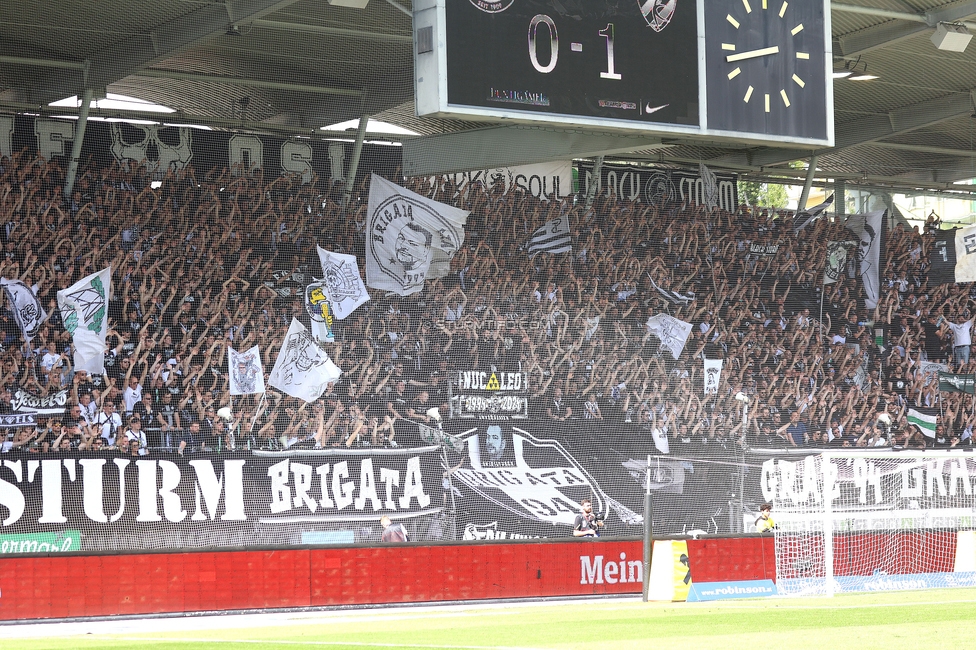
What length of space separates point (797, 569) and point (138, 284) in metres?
11.0

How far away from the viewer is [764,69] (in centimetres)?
1464

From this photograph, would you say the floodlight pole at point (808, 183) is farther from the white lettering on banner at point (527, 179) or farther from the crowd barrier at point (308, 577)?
the crowd barrier at point (308, 577)

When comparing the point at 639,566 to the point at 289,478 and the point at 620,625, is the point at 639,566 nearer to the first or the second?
the point at 289,478

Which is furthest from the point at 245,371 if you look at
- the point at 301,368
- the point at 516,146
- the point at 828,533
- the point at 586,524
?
the point at 828,533

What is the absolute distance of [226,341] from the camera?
2088cm

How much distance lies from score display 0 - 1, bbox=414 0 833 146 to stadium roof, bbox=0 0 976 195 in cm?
118

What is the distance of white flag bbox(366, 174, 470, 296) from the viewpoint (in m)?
23.0

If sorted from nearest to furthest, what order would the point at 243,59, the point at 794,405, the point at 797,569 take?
the point at 797,569 → the point at 243,59 → the point at 794,405

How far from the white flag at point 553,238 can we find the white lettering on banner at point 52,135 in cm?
851

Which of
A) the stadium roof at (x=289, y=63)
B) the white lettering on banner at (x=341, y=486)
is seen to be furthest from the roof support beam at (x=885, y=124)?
the white lettering on banner at (x=341, y=486)

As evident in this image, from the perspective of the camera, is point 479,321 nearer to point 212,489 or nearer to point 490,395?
point 490,395

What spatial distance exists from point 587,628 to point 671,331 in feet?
44.8

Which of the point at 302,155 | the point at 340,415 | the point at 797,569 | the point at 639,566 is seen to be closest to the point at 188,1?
the point at 302,155

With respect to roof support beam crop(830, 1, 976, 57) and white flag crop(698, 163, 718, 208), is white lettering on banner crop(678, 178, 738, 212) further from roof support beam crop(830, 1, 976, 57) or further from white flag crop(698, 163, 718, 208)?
roof support beam crop(830, 1, 976, 57)
